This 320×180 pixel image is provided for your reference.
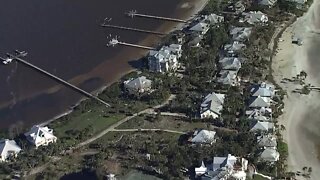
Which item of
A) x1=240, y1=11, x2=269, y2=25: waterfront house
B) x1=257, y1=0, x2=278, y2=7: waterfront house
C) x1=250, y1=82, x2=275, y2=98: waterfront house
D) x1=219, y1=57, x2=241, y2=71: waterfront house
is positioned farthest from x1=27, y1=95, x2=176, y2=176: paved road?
x1=257, y1=0, x2=278, y2=7: waterfront house

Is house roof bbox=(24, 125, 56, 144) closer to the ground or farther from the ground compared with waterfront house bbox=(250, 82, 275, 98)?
closer to the ground

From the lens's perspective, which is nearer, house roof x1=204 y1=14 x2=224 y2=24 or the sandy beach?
the sandy beach

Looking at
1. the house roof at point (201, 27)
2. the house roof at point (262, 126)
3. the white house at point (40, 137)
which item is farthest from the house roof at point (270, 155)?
the house roof at point (201, 27)

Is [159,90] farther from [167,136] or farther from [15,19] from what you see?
[15,19]

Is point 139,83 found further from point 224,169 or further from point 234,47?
point 224,169

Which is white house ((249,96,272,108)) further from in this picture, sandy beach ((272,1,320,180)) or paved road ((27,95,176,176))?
paved road ((27,95,176,176))

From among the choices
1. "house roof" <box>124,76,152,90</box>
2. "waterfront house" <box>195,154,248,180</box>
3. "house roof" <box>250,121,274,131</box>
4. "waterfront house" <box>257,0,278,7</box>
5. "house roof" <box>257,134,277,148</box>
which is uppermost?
"waterfront house" <box>257,0,278,7</box>

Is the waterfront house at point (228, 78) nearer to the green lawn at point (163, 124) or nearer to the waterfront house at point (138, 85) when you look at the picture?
the green lawn at point (163, 124)
